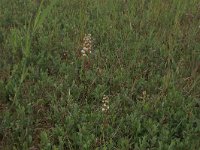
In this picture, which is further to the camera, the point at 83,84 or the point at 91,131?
the point at 83,84

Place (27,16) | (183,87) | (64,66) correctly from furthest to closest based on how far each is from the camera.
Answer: (27,16) < (64,66) < (183,87)

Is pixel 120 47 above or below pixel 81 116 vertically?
above

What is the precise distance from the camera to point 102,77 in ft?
16.9

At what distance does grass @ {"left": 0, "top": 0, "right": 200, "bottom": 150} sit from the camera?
424 cm

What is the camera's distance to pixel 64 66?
5.30 meters

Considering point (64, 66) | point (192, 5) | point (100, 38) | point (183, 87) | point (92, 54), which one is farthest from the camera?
point (192, 5)

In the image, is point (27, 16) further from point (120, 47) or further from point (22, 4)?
→ point (120, 47)

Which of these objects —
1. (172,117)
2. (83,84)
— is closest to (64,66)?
(83,84)

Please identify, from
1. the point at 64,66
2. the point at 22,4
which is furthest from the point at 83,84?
the point at 22,4

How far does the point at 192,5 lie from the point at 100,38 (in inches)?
81.7

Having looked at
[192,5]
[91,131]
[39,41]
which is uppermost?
[192,5]

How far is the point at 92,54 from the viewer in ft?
18.6

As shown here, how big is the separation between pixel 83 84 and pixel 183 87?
130cm

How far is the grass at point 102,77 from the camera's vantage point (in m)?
4.24
